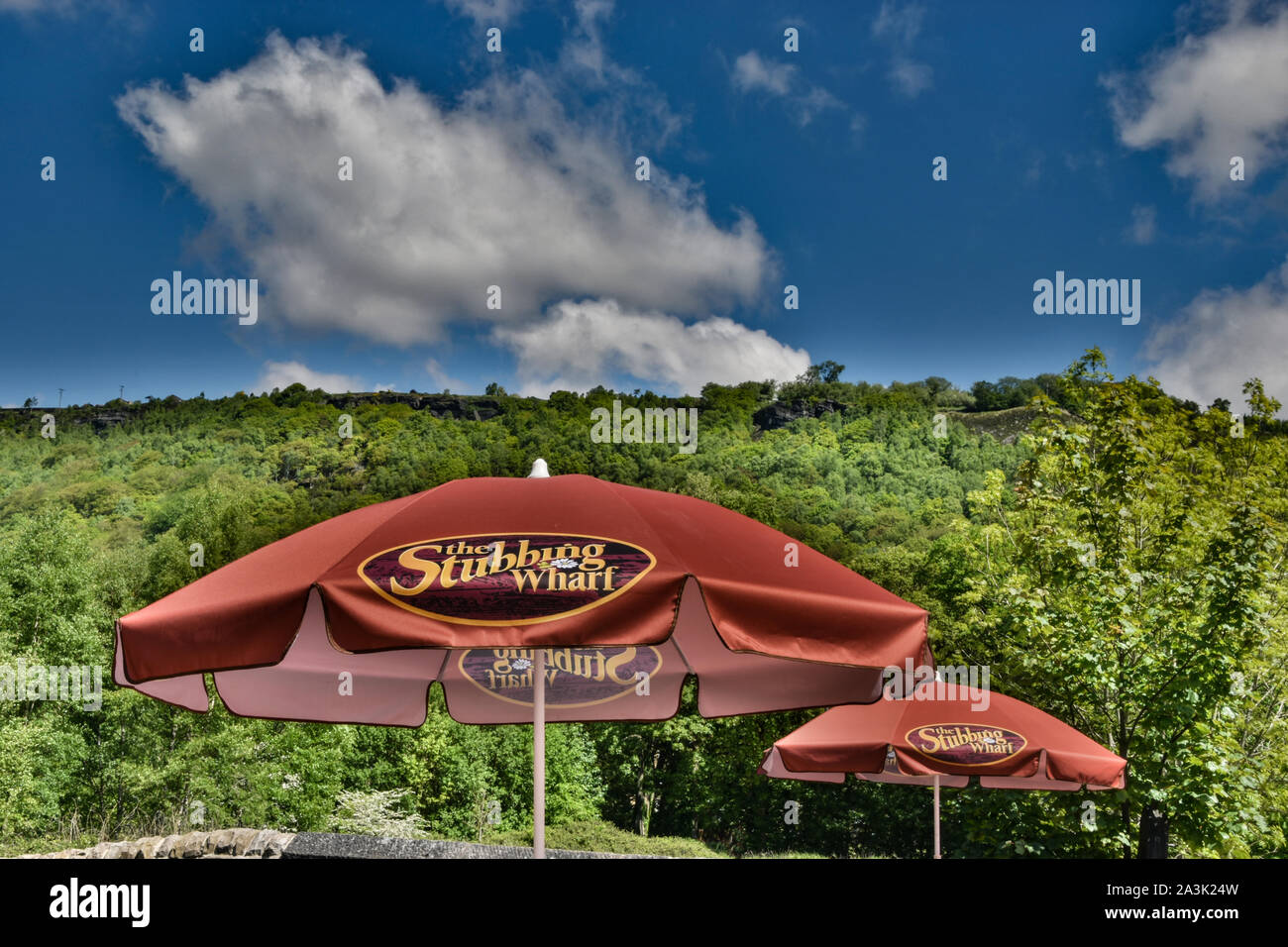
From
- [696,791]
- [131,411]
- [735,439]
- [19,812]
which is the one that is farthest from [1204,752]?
[131,411]

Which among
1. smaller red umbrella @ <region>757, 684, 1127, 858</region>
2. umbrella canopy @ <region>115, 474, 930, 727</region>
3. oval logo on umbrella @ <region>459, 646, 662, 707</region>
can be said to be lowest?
smaller red umbrella @ <region>757, 684, 1127, 858</region>

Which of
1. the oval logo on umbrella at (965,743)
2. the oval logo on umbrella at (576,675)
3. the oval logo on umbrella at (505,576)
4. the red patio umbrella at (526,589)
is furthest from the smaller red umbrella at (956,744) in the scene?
the oval logo on umbrella at (505,576)

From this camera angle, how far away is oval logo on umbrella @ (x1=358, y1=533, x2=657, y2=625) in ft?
7.30

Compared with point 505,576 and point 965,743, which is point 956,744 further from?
point 505,576

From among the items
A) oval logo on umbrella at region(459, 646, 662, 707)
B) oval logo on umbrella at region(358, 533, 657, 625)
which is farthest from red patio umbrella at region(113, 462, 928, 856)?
oval logo on umbrella at region(459, 646, 662, 707)

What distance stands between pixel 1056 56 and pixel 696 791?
68482 millimetres

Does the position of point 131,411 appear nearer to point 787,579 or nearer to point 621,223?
point 621,223

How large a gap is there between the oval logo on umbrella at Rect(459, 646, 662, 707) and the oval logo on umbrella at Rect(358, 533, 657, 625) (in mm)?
2080

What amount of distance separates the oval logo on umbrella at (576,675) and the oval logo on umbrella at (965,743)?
2.53 metres

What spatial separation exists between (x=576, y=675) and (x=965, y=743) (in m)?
3.09

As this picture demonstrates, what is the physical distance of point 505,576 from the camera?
2281 millimetres

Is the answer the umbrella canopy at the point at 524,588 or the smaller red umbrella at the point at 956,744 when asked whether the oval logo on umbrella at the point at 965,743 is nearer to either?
the smaller red umbrella at the point at 956,744

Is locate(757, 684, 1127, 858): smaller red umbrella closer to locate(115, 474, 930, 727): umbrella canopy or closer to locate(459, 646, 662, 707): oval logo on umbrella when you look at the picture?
locate(459, 646, 662, 707): oval logo on umbrella

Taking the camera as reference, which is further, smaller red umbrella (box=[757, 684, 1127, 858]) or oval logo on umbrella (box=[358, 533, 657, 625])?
smaller red umbrella (box=[757, 684, 1127, 858])
